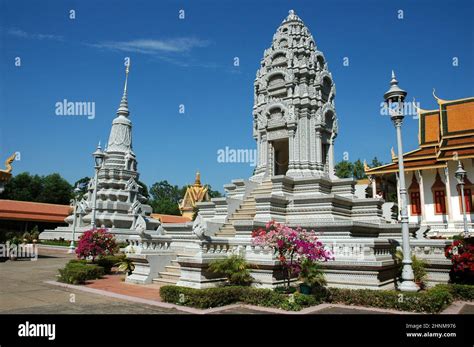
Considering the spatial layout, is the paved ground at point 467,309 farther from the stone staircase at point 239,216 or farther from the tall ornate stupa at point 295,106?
the tall ornate stupa at point 295,106

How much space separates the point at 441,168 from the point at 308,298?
102 feet

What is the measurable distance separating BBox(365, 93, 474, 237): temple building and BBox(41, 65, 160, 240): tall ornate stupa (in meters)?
26.1

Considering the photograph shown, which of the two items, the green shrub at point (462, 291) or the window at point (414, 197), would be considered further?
the window at point (414, 197)

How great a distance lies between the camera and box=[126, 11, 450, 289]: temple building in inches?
486

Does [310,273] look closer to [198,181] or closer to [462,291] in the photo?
[462,291]

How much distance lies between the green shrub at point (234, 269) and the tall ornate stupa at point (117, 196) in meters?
25.5

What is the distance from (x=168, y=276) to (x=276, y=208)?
6478mm

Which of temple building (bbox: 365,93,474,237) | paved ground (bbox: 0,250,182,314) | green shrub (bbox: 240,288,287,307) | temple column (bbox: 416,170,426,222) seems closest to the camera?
paved ground (bbox: 0,250,182,314)

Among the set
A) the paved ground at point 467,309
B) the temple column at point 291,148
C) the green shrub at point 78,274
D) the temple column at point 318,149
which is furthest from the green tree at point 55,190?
the paved ground at point 467,309

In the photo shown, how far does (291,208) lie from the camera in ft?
62.3

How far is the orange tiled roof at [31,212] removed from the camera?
43.1 m

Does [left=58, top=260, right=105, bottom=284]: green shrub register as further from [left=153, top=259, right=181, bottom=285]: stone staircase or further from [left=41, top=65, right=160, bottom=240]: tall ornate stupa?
[left=41, top=65, right=160, bottom=240]: tall ornate stupa

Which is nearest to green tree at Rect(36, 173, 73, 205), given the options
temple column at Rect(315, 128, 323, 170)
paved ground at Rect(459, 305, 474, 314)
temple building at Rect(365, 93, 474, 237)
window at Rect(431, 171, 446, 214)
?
temple building at Rect(365, 93, 474, 237)
